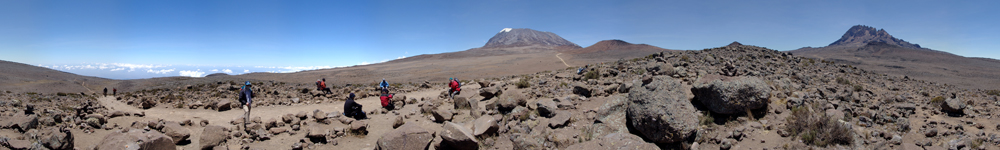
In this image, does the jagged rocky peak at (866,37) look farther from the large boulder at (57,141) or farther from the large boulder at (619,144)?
the large boulder at (57,141)

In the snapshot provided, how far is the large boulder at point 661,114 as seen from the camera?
5.70 m

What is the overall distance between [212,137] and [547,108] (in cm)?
658

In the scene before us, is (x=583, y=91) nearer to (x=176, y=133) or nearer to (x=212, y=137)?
(x=212, y=137)

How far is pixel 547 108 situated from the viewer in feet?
26.6

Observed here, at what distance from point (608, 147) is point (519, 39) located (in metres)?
170

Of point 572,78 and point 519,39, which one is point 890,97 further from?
point 519,39

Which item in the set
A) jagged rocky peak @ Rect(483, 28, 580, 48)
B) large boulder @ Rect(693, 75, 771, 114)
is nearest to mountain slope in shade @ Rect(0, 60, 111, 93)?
large boulder @ Rect(693, 75, 771, 114)

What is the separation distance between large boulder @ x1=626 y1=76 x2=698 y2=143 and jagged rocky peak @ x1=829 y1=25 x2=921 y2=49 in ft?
587

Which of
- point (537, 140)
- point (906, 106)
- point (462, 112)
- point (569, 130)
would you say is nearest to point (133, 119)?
point (462, 112)

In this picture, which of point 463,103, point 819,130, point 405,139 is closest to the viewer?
point 819,130

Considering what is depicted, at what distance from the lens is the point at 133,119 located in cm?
927

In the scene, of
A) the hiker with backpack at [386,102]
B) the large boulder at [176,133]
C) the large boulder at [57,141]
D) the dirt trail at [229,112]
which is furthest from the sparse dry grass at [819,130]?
the dirt trail at [229,112]

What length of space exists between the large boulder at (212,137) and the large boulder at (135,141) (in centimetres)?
60

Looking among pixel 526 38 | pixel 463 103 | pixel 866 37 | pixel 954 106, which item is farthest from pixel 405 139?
pixel 866 37
